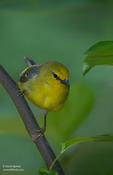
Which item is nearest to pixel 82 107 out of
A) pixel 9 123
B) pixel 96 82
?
pixel 96 82

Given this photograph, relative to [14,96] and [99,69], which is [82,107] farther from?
[14,96]

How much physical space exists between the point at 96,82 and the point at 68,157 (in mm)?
220

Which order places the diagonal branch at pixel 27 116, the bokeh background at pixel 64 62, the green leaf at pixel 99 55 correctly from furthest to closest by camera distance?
the bokeh background at pixel 64 62 < the diagonal branch at pixel 27 116 < the green leaf at pixel 99 55

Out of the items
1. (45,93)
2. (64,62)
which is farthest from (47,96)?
(64,62)

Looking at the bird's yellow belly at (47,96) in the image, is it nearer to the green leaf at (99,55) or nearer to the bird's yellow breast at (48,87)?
the bird's yellow breast at (48,87)

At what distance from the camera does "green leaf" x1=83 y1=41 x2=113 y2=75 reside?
649 millimetres

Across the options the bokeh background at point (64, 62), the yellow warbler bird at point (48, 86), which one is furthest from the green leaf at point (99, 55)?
the bokeh background at point (64, 62)

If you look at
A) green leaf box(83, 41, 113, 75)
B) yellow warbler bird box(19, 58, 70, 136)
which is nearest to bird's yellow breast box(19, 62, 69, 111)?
yellow warbler bird box(19, 58, 70, 136)

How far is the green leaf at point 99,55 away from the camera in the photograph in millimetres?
649

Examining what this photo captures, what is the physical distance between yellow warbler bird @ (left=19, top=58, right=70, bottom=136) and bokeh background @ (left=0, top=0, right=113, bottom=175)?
3.4 inches

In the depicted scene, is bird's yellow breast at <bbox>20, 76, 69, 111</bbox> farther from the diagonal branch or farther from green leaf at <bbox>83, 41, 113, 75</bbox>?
green leaf at <bbox>83, 41, 113, 75</bbox>

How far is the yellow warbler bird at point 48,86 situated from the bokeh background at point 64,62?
87mm

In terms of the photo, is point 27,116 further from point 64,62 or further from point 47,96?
point 64,62

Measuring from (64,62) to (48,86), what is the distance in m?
0.14
